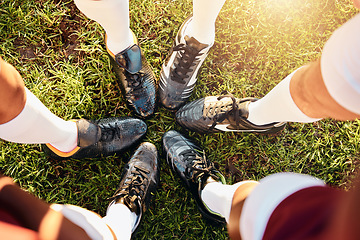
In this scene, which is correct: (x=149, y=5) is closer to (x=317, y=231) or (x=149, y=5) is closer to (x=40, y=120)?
(x=40, y=120)

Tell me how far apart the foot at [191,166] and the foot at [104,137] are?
253mm

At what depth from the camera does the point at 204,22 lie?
5.17ft

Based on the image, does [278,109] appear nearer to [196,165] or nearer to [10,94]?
[196,165]

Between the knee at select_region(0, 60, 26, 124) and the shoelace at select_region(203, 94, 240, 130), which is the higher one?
the knee at select_region(0, 60, 26, 124)

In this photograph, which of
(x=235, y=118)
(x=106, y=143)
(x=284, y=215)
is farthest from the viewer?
(x=106, y=143)

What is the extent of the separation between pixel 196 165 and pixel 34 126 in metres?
1.11

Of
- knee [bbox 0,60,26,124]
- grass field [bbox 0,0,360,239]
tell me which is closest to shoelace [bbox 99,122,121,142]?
grass field [bbox 0,0,360,239]

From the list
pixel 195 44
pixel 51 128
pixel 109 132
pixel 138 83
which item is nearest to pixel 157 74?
pixel 138 83

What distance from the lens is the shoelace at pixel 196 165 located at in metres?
1.85

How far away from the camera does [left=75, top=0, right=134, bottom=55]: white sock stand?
1.26 m

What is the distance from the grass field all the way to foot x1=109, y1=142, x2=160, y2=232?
0.36 feet

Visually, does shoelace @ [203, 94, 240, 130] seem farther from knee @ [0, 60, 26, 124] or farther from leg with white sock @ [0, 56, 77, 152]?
knee @ [0, 60, 26, 124]

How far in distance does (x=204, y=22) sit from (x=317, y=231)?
4.26 feet

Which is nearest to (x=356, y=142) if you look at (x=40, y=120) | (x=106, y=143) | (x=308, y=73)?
(x=308, y=73)
